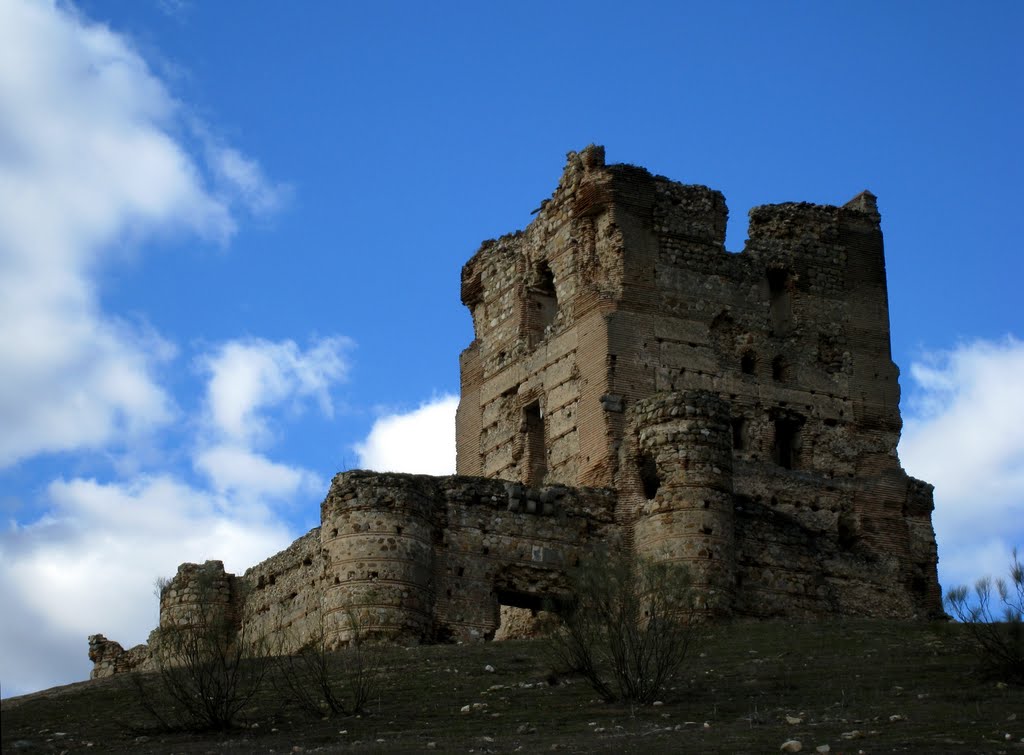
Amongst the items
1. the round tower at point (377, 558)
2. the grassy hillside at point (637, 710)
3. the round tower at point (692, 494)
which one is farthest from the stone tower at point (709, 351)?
the grassy hillside at point (637, 710)

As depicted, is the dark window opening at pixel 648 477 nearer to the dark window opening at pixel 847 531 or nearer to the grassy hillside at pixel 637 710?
the dark window opening at pixel 847 531

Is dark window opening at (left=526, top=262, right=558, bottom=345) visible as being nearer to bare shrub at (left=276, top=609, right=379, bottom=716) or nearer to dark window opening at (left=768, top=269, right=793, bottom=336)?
dark window opening at (left=768, top=269, right=793, bottom=336)

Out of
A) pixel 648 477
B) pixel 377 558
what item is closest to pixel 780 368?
pixel 648 477

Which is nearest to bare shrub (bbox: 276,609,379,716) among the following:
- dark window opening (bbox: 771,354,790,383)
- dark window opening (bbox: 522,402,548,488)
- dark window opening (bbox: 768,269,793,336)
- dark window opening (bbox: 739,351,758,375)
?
dark window opening (bbox: 522,402,548,488)

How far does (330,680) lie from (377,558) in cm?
518

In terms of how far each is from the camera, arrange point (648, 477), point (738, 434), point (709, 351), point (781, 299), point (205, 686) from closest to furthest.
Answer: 1. point (205, 686)
2. point (648, 477)
3. point (738, 434)
4. point (709, 351)
5. point (781, 299)

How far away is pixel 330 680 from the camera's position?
25.9 metres

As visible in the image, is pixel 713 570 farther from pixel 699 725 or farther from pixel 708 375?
pixel 699 725

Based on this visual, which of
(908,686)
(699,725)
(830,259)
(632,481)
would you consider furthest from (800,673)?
(830,259)

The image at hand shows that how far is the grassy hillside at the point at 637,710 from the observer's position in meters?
21.0

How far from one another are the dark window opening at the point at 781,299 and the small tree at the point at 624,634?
9926 millimetres

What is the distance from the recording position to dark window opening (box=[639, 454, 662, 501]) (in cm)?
3338

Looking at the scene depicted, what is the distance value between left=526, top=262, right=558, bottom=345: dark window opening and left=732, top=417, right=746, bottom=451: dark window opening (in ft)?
13.6

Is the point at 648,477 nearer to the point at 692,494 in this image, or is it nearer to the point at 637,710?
the point at 692,494
